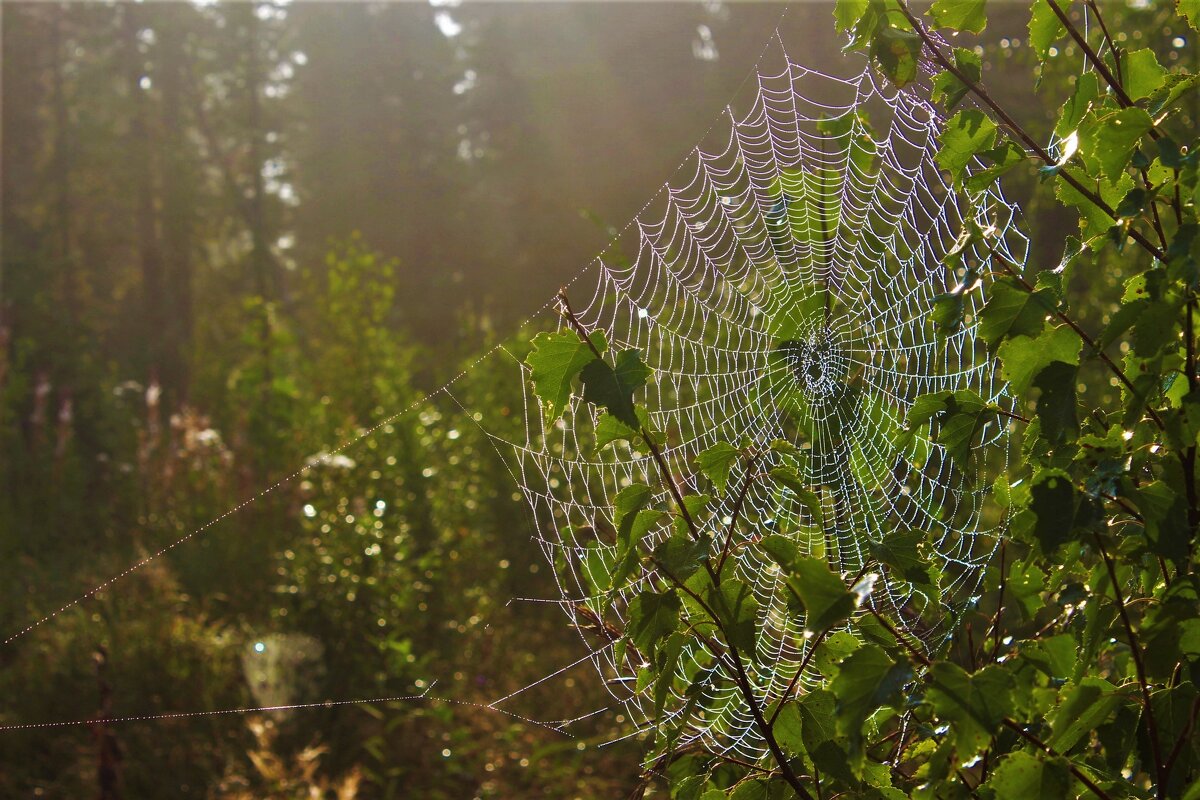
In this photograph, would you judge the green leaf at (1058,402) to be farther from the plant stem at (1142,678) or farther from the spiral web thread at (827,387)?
the spiral web thread at (827,387)

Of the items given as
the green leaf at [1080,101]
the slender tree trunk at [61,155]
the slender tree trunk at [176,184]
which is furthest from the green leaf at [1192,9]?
the slender tree trunk at [176,184]

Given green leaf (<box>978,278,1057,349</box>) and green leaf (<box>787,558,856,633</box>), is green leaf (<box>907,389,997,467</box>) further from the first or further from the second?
green leaf (<box>787,558,856,633</box>)

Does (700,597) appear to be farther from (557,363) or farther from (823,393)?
(823,393)

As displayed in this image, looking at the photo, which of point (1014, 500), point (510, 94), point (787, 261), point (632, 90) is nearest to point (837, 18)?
point (1014, 500)

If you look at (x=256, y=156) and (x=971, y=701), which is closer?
(x=971, y=701)

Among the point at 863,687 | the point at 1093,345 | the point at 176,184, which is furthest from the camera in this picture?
the point at 176,184

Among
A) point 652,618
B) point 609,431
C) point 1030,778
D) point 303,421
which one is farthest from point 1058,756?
point 303,421

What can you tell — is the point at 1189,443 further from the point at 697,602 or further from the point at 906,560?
the point at 697,602
